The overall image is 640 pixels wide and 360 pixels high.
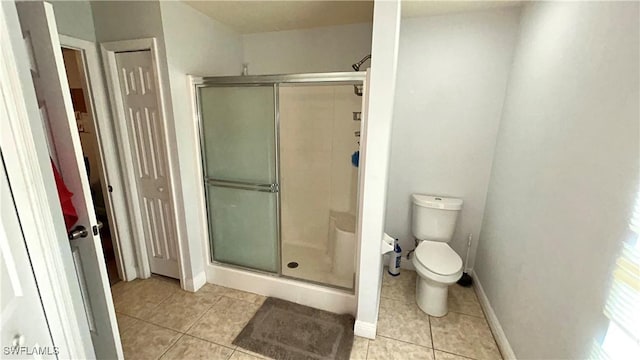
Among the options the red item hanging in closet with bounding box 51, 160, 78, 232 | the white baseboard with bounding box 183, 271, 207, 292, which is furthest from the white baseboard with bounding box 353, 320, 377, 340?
the red item hanging in closet with bounding box 51, 160, 78, 232

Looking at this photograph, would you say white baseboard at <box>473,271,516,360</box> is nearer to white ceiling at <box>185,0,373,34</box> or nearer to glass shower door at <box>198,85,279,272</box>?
glass shower door at <box>198,85,279,272</box>

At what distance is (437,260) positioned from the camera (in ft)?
6.59

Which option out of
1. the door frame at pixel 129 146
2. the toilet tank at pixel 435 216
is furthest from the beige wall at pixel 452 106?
the door frame at pixel 129 146

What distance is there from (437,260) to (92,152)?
3862 mm

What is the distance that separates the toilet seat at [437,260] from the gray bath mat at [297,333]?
27.7 inches

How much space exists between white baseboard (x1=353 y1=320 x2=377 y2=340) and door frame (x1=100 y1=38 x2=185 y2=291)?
1484 mm

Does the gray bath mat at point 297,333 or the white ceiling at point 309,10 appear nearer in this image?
the gray bath mat at point 297,333

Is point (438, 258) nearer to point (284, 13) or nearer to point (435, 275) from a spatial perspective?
point (435, 275)

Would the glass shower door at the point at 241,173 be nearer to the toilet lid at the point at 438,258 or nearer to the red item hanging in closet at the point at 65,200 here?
the red item hanging in closet at the point at 65,200

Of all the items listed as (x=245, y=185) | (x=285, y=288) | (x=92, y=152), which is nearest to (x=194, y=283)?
(x=285, y=288)

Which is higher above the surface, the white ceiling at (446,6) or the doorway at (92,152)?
the white ceiling at (446,6)

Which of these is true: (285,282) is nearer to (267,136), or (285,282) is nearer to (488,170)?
(267,136)

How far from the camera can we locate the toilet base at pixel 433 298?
1.99 metres

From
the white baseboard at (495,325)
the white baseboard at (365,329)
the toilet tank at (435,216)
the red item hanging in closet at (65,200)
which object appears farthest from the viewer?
the toilet tank at (435,216)
